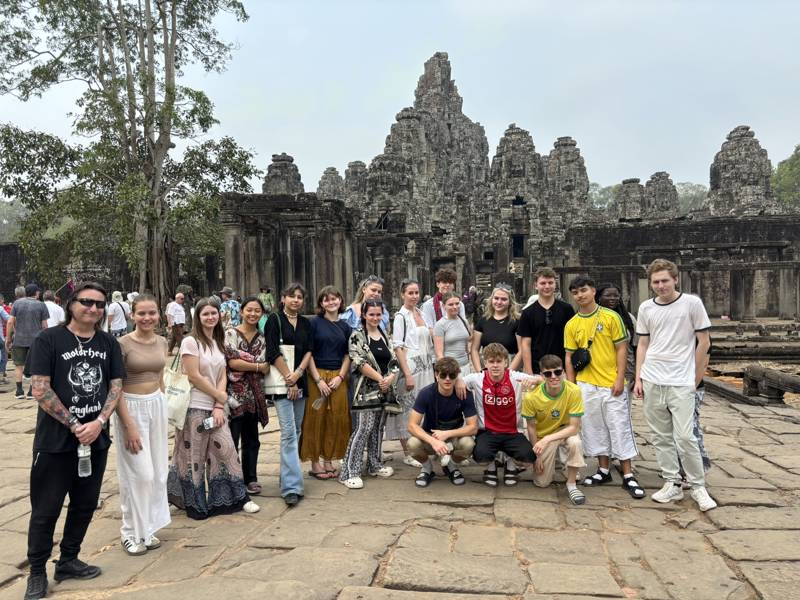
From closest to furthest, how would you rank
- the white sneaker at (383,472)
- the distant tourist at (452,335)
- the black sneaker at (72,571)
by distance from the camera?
the black sneaker at (72,571), the white sneaker at (383,472), the distant tourist at (452,335)

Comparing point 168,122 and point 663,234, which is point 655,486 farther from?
point 663,234

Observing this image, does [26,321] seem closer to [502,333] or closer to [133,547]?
[133,547]

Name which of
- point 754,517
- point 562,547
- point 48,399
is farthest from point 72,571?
point 754,517

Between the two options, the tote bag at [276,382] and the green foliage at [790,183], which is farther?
the green foliage at [790,183]

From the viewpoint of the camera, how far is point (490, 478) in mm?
4660

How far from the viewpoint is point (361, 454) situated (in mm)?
4766

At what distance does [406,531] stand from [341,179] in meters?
46.0

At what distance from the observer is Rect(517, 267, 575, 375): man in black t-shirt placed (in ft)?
15.7

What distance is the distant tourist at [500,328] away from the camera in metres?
5.00

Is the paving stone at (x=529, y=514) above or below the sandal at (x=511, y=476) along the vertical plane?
below

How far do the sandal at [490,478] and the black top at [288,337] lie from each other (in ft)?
5.31

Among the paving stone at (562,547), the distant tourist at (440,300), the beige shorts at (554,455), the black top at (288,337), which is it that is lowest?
the paving stone at (562,547)

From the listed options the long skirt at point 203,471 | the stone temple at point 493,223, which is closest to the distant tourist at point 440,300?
the long skirt at point 203,471

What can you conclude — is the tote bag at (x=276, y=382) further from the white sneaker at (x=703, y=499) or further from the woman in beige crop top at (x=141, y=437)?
the white sneaker at (x=703, y=499)
